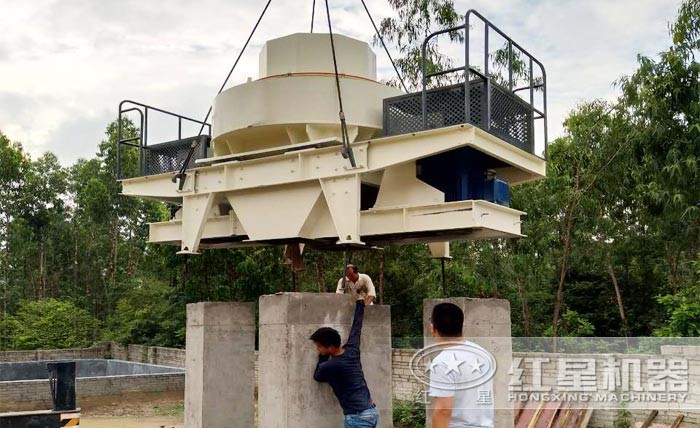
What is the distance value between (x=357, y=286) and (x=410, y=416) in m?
5.71

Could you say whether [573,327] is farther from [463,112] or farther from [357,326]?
[463,112]

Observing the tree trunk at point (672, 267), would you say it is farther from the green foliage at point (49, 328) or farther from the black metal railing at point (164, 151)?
the green foliage at point (49, 328)

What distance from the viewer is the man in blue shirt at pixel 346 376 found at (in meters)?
6.84

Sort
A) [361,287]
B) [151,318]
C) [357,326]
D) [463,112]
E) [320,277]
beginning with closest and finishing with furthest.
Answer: [463,112]
[357,326]
[361,287]
[320,277]
[151,318]

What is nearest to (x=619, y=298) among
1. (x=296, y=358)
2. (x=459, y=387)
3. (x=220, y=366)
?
(x=220, y=366)

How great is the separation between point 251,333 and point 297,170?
8.98 feet

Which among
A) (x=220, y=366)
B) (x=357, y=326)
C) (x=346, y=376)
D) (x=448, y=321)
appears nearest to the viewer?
(x=448, y=321)

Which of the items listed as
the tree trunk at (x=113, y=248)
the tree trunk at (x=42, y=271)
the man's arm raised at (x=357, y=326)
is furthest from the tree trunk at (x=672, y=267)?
the tree trunk at (x=42, y=271)

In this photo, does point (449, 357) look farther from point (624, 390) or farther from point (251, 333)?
point (624, 390)

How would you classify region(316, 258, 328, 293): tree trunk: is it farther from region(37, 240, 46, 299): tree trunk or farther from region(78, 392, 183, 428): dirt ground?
region(37, 240, 46, 299): tree trunk

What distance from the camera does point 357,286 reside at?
844cm

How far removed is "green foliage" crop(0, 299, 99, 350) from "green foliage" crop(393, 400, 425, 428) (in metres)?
18.9

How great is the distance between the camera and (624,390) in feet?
38.4

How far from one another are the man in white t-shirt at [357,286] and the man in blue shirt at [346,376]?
690 mm
